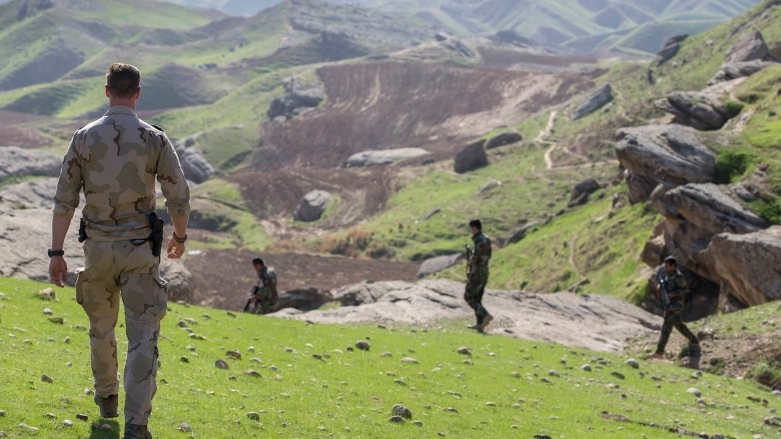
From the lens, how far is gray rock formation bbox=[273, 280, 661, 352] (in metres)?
34.9

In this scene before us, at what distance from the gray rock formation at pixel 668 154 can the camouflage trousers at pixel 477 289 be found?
20.7 meters

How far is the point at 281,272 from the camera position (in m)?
84.6

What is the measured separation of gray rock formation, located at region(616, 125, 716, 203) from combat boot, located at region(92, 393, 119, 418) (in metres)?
41.9

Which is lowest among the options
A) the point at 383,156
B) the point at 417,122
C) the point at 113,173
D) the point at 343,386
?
the point at 383,156

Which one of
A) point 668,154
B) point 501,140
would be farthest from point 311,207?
point 668,154

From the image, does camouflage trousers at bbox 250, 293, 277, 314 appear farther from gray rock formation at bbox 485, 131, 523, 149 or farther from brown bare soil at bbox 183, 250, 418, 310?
gray rock formation at bbox 485, 131, 523, 149

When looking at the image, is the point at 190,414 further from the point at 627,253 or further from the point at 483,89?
the point at 483,89

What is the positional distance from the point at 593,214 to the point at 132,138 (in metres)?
63.9

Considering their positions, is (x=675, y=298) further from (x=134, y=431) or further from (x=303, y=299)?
(x=134, y=431)

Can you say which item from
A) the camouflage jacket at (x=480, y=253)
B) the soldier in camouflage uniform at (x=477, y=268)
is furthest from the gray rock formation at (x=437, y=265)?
the camouflage jacket at (x=480, y=253)

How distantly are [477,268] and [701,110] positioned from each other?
33.1 m

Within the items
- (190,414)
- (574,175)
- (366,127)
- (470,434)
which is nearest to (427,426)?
(470,434)

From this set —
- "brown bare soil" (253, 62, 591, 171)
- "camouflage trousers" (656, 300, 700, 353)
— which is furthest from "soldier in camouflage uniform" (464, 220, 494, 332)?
"brown bare soil" (253, 62, 591, 171)

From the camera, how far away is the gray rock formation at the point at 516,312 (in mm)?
34938
